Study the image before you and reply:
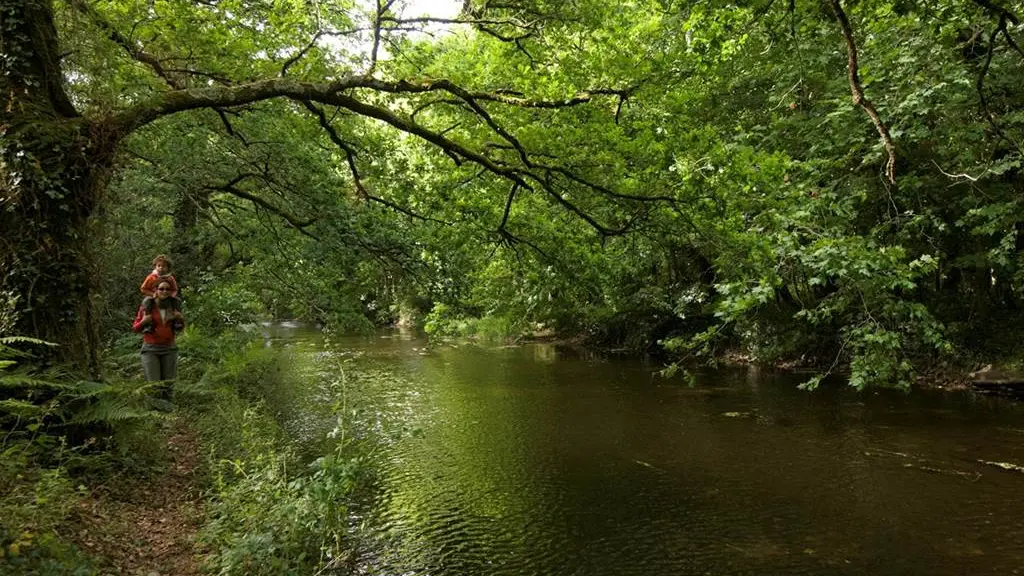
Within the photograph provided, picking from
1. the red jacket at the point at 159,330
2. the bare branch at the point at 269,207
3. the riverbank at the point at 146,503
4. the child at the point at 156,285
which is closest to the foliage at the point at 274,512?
the riverbank at the point at 146,503

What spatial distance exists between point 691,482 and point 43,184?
24.3 ft

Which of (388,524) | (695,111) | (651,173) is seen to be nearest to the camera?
(388,524)

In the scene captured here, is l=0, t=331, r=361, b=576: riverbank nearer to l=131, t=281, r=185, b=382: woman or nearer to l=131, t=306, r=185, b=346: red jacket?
l=131, t=281, r=185, b=382: woman

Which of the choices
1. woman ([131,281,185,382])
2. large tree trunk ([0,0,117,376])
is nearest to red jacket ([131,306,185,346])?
woman ([131,281,185,382])

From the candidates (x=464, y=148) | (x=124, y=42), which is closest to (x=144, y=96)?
(x=124, y=42)

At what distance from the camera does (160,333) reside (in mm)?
7906

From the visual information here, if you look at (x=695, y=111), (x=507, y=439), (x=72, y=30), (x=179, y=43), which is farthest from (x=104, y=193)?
(x=695, y=111)

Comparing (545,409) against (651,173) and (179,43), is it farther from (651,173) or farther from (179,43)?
(179,43)

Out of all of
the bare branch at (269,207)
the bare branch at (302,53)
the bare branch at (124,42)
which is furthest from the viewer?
the bare branch at (269,207)

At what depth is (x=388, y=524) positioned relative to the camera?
6.70m

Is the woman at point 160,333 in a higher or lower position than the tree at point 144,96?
lower

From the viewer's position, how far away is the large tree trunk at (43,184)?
5.29 metres

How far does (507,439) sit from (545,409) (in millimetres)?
2468

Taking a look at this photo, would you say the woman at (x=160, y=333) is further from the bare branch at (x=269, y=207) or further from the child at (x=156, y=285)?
the bare branch at (x=269, y=207)
